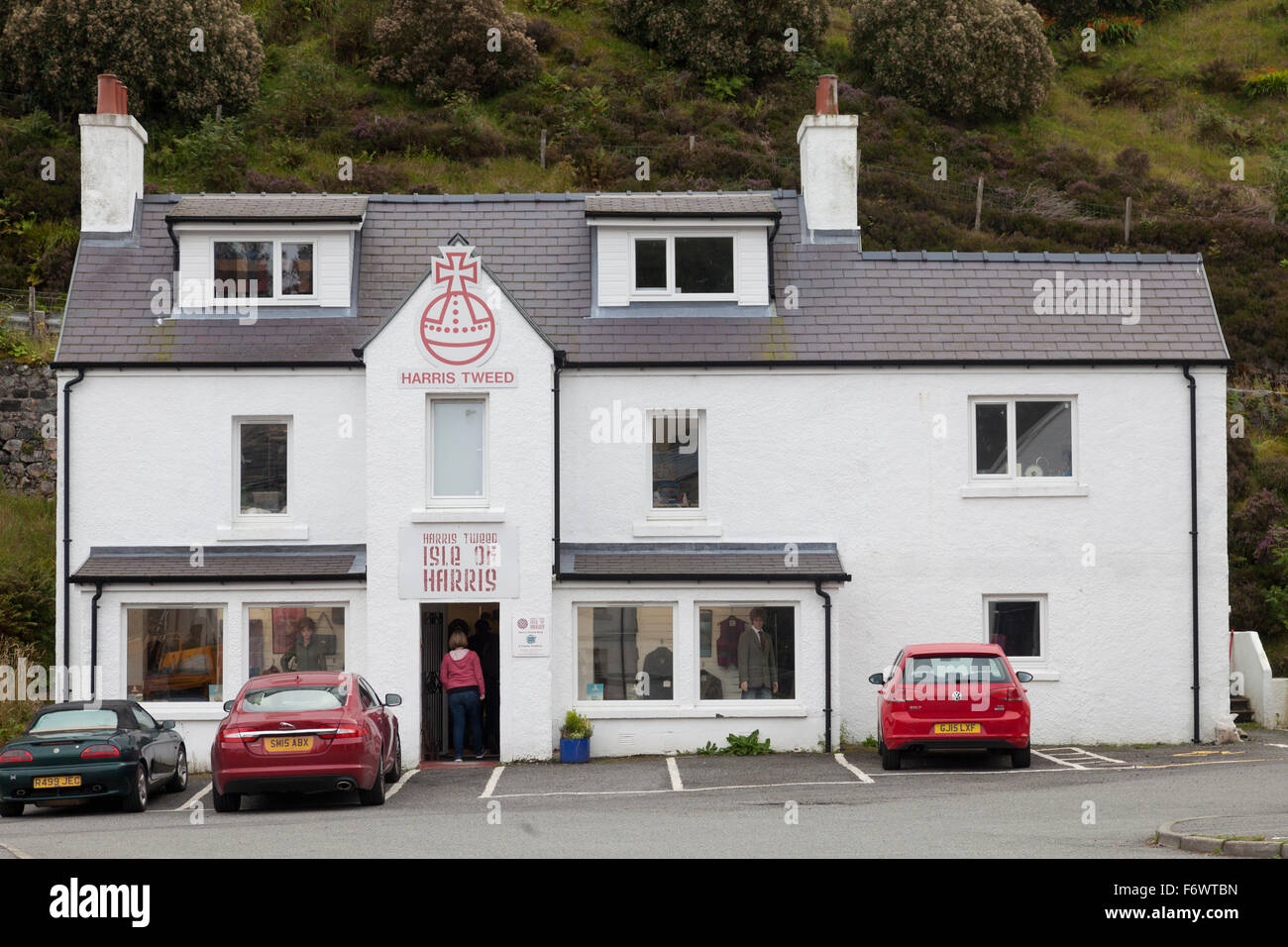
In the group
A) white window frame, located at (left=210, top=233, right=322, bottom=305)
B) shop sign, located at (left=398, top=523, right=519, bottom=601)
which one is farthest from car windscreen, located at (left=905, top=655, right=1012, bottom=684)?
white window frame, located at (left=210, top=233, right=322, bottom=305)

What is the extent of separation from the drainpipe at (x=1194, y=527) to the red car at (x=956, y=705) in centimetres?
492

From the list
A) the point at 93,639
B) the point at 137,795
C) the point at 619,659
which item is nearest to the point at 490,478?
the point at 619,659

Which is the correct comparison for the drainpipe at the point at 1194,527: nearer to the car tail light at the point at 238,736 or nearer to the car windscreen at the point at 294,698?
the car windscreen at the point at 294,698

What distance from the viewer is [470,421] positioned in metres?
21.4

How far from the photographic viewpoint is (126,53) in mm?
43688

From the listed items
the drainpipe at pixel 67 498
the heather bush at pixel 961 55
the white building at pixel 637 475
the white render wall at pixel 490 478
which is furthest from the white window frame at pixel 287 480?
the heather bush at pixel 961 55

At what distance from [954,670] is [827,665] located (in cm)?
332

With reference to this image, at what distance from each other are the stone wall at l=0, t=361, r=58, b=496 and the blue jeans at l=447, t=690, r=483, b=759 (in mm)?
13375

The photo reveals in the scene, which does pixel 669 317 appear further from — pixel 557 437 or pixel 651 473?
pixel 557 437

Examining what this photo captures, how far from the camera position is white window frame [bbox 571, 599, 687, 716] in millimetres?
21516

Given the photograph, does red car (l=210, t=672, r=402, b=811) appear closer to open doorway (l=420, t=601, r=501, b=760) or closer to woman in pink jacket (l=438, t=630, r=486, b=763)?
woman in pink jacket (l=438, t=630, r=486, b=763)

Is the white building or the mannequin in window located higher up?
the white building

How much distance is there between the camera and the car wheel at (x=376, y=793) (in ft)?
54.2
